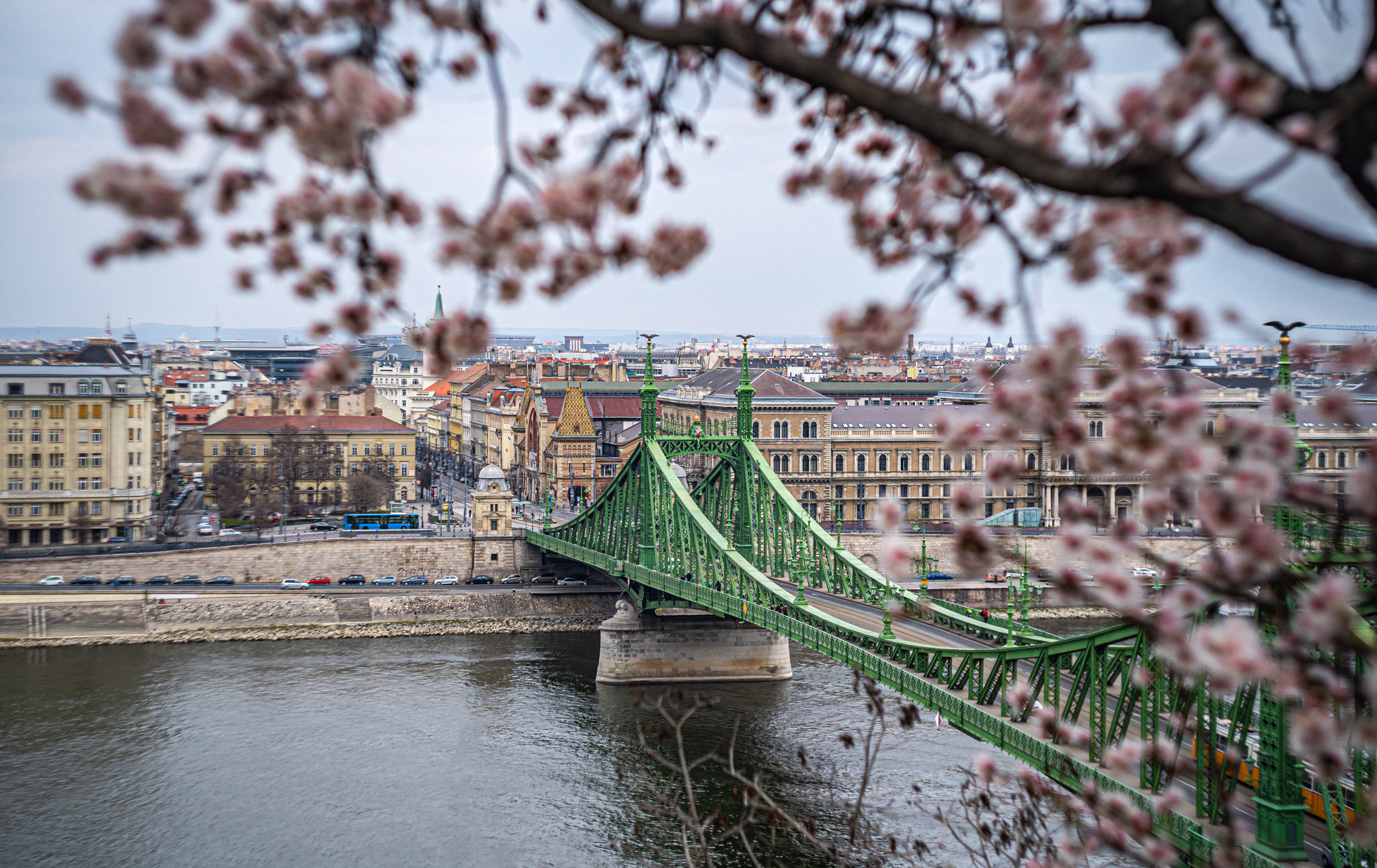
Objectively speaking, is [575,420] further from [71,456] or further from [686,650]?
[686,650]


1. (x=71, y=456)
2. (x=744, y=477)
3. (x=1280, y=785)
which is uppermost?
(x=71, y=456)

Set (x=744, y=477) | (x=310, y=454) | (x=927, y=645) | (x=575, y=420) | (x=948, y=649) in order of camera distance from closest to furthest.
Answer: (x=948, y=649) → (x=927, y=645) → (x=744, y=477) → (x=310, y=454) → (x=575, y=420)

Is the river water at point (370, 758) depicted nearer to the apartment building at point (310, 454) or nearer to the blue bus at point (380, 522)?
the blue bus at point (380, 522)

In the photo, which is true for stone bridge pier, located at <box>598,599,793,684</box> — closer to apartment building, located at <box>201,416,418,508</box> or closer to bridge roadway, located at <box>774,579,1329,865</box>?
bridge roadway, located at <box>774,579,1329,865</box>

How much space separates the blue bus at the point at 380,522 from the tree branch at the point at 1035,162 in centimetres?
5045

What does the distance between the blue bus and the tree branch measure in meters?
50.5

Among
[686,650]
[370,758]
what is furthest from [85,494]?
[370,758]

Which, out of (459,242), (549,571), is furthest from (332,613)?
(459,242)

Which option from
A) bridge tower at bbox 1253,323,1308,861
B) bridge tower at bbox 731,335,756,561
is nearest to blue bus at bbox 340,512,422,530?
bridge tower at bbox 731,335,756,561

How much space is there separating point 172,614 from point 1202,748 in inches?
1401

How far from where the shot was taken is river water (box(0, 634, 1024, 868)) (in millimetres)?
21000

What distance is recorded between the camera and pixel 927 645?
2064 cm

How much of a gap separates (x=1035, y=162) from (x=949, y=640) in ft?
A: 70.2

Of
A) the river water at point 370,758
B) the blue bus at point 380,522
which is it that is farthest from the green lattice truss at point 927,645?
the blue bus at point 380,522
